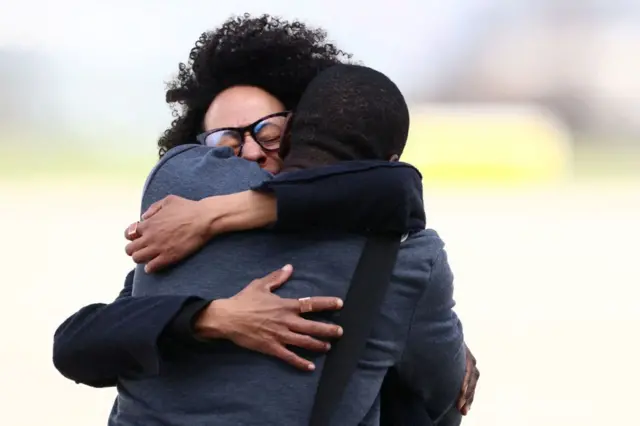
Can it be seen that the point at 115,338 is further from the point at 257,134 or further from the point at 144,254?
the point at 257,134

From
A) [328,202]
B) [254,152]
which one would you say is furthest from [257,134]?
[328,202]

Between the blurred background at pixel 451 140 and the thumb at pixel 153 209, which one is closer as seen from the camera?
the thumb at pixel 153 209

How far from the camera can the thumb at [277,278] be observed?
1.04m

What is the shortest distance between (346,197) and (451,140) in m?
2.20

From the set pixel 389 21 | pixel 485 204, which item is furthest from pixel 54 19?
pixel 485 204

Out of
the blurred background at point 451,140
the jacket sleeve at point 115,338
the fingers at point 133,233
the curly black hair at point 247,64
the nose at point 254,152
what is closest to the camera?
the jacket sleeve at point 115,338

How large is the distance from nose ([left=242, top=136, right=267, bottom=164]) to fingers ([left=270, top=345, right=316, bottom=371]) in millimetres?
343

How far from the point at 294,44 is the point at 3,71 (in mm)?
1931

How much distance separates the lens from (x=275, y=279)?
1.04 m

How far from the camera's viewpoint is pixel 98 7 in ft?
10.2

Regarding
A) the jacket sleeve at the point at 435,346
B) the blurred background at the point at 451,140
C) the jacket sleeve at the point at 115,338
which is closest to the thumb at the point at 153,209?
the jacket sleeve at the point at 115,338

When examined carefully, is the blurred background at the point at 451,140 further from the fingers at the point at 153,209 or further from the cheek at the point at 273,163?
the fingers at the point at 153,209

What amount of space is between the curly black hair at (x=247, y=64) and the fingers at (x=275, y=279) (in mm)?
449

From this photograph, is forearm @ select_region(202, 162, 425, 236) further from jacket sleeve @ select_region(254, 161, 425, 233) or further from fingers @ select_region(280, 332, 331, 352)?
fingers @ select_region(280, 332, 331, 352)
